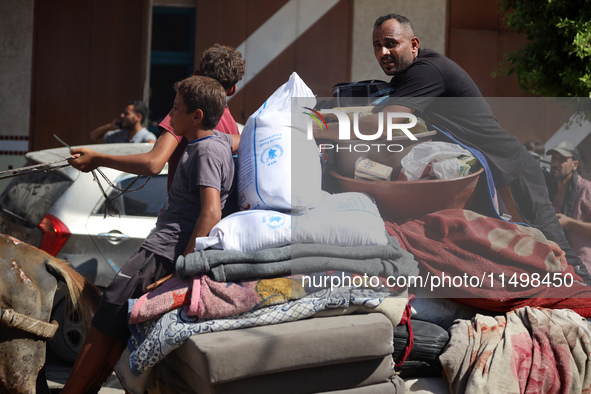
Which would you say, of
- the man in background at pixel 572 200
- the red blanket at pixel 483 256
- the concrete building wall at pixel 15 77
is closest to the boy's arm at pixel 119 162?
the red blanket at pixel 483 256

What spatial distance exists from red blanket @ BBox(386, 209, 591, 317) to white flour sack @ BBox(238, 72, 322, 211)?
0.43m

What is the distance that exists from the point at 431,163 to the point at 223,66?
1.24 m

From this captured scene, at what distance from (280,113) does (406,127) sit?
0.59 m

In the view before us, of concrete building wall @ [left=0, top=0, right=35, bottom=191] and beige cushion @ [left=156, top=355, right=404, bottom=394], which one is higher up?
concrete building wall @ [left=0, top=0, right=35, bottom=191]

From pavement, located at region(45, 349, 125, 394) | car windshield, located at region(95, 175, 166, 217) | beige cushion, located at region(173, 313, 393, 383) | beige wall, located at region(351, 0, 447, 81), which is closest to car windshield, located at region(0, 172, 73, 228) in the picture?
car windshield, located at region(95, 175, 166, 217)

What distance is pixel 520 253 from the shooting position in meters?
2.89

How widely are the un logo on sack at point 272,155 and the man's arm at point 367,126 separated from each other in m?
0.18

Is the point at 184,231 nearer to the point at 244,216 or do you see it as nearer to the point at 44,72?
the point at 244,216

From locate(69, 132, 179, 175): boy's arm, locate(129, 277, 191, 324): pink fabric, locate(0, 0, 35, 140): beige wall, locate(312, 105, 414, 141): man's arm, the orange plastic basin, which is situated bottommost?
locate(129, 277, 191, 324): pink fabric

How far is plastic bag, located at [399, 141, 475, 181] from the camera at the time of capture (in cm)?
286

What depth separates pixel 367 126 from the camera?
2.91 m

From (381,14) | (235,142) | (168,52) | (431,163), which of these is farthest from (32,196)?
(381,14)

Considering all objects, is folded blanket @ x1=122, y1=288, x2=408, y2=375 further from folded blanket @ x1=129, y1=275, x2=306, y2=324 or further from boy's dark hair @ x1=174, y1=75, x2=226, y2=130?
boy's dark hair @ x1=174, y1=75, x2=226, y2=130

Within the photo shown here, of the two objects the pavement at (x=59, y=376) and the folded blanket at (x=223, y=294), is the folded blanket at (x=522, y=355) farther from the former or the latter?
the pavement at (x=59, y=376)
